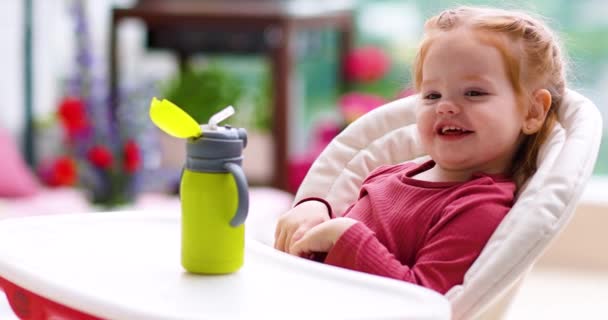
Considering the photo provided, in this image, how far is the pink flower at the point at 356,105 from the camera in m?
3.22

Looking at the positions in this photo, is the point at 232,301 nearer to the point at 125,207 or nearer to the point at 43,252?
the point at 43,252

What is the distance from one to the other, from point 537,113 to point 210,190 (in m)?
0.47

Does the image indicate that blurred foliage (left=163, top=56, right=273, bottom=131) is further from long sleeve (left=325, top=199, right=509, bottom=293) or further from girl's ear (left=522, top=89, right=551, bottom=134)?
long sleeve (left=325, top=199, right=509, bottom=293)

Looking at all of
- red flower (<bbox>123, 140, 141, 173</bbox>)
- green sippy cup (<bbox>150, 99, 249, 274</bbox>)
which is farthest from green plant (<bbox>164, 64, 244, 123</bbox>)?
green sippy cup (<bbox>150, 99, 249, 274</bbox>)

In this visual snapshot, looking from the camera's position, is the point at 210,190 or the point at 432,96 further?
the point at 432,96

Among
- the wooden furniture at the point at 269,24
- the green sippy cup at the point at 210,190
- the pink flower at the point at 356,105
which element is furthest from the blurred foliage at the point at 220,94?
the green sippy cup at the point at 210,190

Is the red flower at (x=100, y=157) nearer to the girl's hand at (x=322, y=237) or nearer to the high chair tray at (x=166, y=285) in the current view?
the high chair tray at (x=166, y=285)

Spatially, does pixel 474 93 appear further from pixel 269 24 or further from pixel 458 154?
pixel 269 24

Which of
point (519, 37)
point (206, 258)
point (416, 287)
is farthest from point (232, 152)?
point (519, 37)

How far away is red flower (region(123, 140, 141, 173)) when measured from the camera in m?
3.02

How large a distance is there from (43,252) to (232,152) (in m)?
0.30

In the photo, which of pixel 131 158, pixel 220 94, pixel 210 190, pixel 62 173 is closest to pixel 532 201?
pixel 210 190

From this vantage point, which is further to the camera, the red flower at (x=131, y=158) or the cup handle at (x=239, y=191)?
the red flower at (x=131, y=158)

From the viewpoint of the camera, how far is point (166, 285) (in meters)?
1.03
